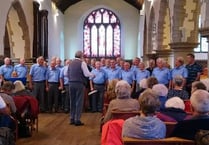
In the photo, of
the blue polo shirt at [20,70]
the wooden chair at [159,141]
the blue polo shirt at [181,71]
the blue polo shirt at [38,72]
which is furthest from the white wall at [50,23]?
the wooden chair at [159,141]

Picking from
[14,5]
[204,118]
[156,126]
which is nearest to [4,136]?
[156,126]

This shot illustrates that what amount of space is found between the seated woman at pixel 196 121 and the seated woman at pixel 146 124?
0.14 meters

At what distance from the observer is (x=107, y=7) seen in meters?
23.0

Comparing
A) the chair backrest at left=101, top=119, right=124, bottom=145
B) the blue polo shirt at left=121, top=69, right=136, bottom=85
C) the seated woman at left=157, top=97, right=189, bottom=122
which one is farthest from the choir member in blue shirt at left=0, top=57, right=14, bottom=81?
the chair backrest at left=101, top=119, right=124, bottom=145

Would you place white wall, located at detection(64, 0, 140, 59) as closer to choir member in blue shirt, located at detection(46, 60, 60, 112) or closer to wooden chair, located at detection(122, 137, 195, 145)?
choir member in blue shirt, located at detection(46, 60, 60, 112)

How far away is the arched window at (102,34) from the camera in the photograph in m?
23.3

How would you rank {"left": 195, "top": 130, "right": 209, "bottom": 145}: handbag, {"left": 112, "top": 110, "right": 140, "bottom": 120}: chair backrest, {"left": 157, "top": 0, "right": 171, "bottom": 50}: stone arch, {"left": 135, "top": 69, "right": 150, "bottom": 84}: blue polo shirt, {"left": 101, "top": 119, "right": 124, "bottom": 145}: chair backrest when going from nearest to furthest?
{"left": 195, "top": 130, "right": 209, "bottom": 145}: handbag → {"left": 101, "top": 119, "right": 124, "bottom": 145}: chair backrest → {"left": 112, "top": 110, "right": 140, "bottom": 120}: chair backrest → {"left": 135, "top": 69, "right": 150, "bottom": 84}: blue polo shirt → {"left": 157, "top": 0, "right": 171, "bottom": 50}: stone arch

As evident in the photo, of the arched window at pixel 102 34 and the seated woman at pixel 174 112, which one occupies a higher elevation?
the arched window at pixel 102 34

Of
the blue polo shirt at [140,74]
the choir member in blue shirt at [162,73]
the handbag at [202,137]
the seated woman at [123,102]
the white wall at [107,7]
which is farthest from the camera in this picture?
the white wall at [107,7]

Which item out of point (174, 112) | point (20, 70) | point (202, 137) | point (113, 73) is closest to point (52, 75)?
point (20, 70)

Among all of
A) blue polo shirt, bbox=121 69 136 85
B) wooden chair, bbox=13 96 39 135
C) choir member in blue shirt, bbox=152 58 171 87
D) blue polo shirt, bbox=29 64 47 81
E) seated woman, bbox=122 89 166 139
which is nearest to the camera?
seated woman, bbox=122 89 166 139

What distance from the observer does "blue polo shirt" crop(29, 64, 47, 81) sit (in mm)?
9531

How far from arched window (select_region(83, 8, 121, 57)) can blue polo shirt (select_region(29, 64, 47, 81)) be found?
1378cm

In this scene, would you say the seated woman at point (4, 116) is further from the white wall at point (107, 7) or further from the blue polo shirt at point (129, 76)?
the white wall at point (107, 7)
